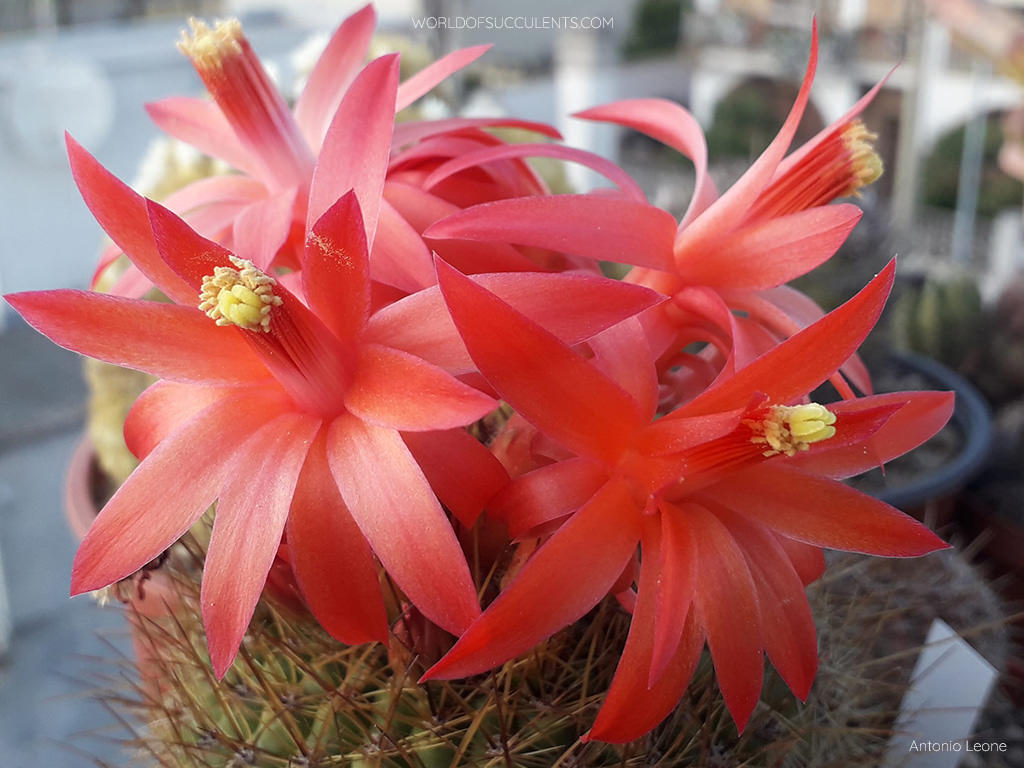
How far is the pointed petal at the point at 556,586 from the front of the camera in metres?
0.28

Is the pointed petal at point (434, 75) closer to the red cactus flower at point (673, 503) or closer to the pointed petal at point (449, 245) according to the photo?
the pointed petal at point (449, 245)

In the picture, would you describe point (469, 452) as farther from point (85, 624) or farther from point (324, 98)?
point (85, 624)

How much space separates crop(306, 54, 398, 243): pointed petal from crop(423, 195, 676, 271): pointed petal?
0.12 feet

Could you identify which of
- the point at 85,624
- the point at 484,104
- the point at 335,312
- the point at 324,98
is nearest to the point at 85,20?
the point at 484,104

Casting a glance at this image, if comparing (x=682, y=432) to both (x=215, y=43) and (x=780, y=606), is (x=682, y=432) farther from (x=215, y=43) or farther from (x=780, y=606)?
(x=215, y=43)

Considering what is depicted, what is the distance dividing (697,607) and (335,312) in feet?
0.53

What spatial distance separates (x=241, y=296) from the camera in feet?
0.94

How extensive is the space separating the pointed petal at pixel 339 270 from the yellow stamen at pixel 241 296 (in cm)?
2

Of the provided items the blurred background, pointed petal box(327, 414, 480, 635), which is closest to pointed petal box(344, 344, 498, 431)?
pointed petal box(327, 414, 480, 635)

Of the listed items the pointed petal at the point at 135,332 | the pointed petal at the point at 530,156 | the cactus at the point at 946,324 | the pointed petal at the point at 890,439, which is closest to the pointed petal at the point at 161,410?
the pointed petal at the point at 135,332

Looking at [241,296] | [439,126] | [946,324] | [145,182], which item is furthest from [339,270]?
[946,324]

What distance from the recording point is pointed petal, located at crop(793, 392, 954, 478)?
1.15 feet

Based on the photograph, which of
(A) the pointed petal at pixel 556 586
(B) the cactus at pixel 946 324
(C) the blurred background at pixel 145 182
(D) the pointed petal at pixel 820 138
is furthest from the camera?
(B) the cactus at pixel 946 324

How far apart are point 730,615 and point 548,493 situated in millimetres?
74
